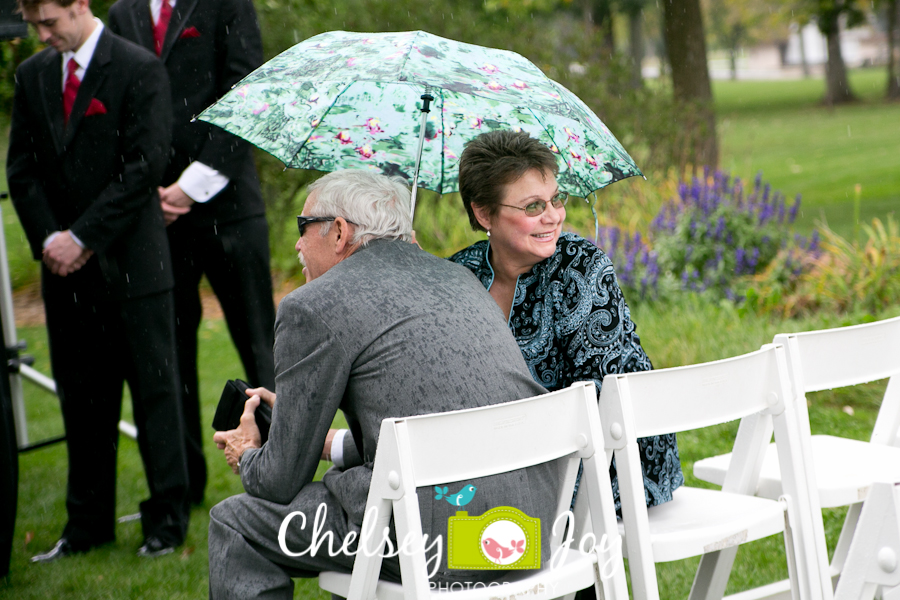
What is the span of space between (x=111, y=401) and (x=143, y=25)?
5.46 feet

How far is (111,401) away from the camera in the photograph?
13.2 feet

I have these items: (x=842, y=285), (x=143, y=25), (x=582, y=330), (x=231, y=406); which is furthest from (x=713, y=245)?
(x=231, y=406)

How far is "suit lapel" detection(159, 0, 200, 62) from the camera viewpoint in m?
4.14

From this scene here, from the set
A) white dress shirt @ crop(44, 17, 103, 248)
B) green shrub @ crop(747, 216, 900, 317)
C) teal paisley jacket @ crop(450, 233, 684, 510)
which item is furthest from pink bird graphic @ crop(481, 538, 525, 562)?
green shrub @ crop(747, 216, 900, 317)

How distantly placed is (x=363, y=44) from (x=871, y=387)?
371 centimetres

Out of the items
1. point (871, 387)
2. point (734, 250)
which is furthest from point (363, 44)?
point (734, 250)

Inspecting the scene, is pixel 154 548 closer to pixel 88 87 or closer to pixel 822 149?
pixel 88 87

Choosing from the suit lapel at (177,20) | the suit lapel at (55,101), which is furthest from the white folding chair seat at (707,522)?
the suit lapel at (177,20)

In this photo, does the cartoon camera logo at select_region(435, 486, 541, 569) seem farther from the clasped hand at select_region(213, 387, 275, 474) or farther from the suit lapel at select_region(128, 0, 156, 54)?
the suit lapel at select_region(128, 0, 156, 54)

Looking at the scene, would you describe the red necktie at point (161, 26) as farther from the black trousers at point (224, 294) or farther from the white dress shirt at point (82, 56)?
the black trousers at point (224, 294)

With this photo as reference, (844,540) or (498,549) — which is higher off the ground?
(498,549)

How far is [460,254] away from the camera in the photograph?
10.3ft

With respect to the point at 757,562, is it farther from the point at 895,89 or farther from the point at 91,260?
the point at 895,89

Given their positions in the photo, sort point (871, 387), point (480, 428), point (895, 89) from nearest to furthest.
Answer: point (480, 428) < point (871, 387) < point (895, 89)
